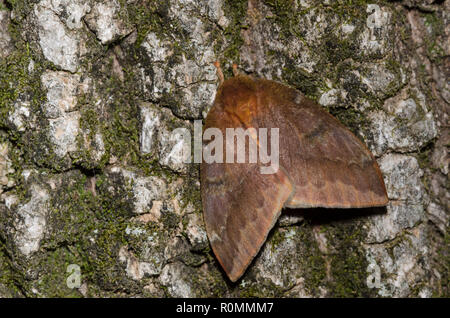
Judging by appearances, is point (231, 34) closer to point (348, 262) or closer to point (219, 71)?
point (219, 71)

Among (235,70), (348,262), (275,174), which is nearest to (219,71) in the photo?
(235,70)

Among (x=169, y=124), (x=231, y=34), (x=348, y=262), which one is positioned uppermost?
(x=231, y=34)

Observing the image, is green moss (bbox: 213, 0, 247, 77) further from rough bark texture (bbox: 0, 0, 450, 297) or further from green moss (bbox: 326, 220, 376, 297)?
green moss (bbox: 326, 220, 376, 297)

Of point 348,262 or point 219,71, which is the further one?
point 348,262

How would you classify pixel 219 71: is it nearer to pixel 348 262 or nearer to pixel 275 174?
pixel 275 174

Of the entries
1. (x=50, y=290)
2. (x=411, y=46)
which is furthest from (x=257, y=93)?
(x=50, y=290)

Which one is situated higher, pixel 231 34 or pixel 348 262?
pixel 231 34

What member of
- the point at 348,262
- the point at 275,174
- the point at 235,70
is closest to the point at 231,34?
the point at 235,70
